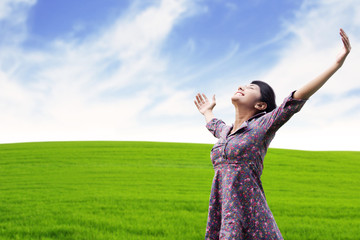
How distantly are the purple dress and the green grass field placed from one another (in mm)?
3309

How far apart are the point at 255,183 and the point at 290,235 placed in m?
4.02

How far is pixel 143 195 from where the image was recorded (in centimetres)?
995

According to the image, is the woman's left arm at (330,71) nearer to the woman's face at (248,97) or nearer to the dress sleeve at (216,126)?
the woman's face at (248,97)

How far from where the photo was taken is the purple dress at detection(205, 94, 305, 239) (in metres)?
2.59

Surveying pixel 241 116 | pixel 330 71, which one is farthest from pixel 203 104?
pixel 330 71

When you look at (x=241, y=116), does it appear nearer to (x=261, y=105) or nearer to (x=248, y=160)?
(x=261, y=105)

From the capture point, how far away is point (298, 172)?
1770cm

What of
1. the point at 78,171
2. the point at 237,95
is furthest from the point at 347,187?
the point at 237,95

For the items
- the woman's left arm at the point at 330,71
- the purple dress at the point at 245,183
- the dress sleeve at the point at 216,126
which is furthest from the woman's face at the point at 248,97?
the woman's left arm at the point at 330,71

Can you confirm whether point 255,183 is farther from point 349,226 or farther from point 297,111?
point 349,226

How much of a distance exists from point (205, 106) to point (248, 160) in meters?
1.17

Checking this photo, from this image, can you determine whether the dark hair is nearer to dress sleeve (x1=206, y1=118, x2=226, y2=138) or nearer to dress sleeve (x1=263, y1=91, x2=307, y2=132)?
dress sleeve (x1=263, y1=91, x2=307, y2=132)

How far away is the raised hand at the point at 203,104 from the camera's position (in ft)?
12.2

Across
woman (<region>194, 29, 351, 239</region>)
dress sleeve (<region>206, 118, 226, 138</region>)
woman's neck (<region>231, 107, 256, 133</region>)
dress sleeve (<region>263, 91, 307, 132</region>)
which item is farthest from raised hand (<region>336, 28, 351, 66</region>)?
dress sleeve (<region>206, 118, 226, 138</region>)
